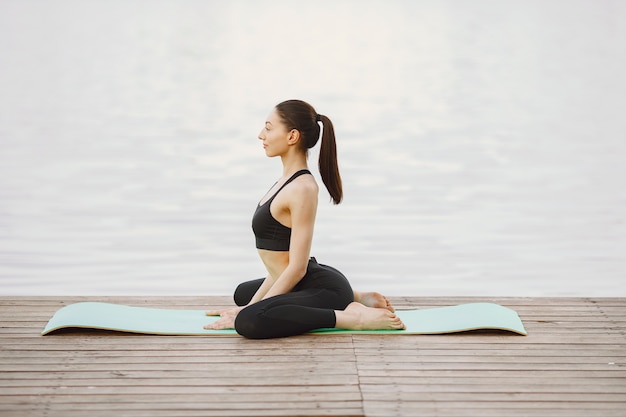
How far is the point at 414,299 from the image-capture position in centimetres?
454

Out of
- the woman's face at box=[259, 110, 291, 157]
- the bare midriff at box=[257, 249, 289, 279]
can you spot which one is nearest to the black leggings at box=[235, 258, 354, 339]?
the bare midriff at box=[257, 249, 289, 279]

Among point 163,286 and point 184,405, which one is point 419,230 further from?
point 184,405

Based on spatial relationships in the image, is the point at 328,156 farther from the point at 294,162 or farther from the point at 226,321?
the point at 226,321

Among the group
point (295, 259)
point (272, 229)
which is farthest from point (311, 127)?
point (295, 259)

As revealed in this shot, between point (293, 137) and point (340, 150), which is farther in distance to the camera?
point (340, 150)

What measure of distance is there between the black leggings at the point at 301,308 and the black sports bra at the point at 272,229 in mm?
159

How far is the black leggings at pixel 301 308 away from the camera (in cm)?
380

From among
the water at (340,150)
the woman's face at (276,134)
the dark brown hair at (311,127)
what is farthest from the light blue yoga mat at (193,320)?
the water at (340,150)

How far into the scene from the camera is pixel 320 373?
3.41 meters

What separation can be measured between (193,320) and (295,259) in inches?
20.7

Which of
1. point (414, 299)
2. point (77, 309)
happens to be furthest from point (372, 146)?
point (77, 309)

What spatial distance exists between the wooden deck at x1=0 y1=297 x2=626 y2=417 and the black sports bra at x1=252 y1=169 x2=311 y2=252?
459mm

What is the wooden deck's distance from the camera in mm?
3107

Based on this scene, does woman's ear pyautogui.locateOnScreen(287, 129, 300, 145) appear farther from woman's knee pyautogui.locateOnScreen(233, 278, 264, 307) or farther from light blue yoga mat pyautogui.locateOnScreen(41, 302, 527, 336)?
light blue yoga mat pyautogui.locateOnScreen(41, 302, 527, 336)
